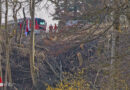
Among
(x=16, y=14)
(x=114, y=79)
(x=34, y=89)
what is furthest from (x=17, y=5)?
(x=114, y=79)

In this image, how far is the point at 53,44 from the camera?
32.2 ft

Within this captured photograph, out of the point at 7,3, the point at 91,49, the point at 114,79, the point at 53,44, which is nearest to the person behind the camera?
the point at 114,79

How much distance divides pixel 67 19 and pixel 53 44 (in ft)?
3.42

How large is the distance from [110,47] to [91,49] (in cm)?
1373

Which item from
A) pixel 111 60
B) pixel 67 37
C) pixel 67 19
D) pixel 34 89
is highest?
pixel 67 19

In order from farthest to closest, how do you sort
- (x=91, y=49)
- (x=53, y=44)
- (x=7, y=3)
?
(x=91, y=49) < (x=7, y=3) < (x=53, y=44)

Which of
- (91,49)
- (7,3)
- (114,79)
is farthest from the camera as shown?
(91,49)

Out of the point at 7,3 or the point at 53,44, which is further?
the point at 7,3

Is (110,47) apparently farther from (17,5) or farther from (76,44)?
(17,5)

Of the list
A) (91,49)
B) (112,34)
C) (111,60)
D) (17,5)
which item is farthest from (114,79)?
(17,5)

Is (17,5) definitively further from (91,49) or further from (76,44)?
(76,44)

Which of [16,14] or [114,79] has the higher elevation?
[16,14]

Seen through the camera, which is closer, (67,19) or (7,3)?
(67,19)

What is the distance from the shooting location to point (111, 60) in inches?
364
